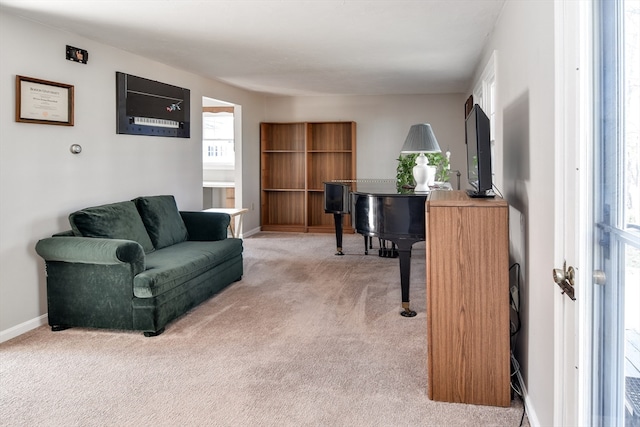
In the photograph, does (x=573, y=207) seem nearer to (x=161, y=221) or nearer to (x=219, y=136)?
(x=161, y=221)

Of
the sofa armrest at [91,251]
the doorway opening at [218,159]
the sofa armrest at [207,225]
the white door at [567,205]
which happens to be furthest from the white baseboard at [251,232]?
the white door at [567,205]

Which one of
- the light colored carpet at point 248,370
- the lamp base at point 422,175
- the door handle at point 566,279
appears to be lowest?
the light colored carpet at point 248,370

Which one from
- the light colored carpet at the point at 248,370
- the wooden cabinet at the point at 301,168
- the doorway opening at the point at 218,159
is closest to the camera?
the light colored carpet at the point at 248,370

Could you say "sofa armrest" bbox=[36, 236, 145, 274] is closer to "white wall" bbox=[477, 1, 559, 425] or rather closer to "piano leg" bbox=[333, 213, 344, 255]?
"white wall" bbox=[477, 1, 559, 425]

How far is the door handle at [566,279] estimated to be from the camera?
1298mm

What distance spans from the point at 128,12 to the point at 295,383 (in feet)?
8.65

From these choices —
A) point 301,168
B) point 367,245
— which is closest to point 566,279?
point 367,245

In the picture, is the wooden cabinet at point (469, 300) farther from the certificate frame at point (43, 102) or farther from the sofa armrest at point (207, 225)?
the certificate frame at point (43, 102)

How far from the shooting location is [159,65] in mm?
5000

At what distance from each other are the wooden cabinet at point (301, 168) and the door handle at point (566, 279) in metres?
6.43

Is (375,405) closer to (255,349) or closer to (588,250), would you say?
(255,349)

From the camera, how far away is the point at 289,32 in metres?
3.81

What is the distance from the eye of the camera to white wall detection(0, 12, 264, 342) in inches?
130

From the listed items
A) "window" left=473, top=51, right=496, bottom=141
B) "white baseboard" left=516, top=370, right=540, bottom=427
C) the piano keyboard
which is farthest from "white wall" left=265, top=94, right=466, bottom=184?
"white baseboard" left=516, top=370, right=540, bottom=427
